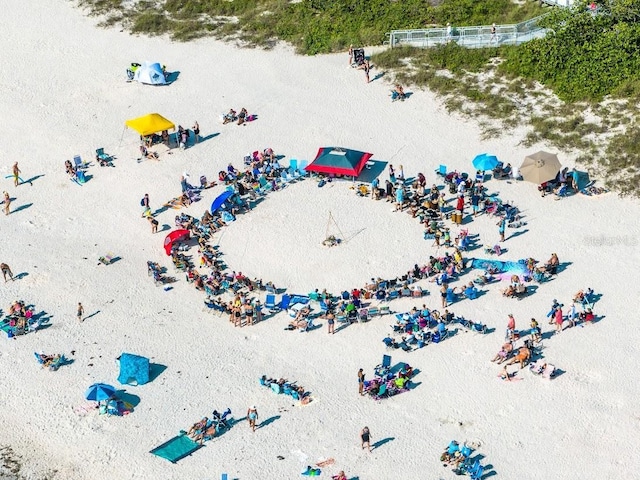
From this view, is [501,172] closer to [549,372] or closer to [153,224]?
[549,372]

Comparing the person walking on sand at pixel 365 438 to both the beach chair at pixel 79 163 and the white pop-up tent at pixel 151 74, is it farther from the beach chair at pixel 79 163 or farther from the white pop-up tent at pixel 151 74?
the white pop-up tent at pixel 151 74

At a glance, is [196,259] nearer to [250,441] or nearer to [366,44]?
[250,441]

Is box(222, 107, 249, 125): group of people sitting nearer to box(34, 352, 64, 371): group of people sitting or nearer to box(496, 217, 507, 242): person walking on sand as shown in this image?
box(496, 217, 507, 242): person walking on sand

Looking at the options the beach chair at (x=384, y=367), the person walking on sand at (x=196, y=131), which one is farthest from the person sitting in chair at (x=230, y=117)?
the beach chair at (x=384, y=367)

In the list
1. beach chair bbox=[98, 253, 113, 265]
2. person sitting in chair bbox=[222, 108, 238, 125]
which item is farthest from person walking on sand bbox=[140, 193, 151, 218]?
person sitting in chair bbox=[222, 108, 238, 125]

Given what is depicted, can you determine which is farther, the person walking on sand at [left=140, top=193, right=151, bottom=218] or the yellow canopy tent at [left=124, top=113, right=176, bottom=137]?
the yellow canopy tent at [left=124, top=113, right=176, bottom=137]

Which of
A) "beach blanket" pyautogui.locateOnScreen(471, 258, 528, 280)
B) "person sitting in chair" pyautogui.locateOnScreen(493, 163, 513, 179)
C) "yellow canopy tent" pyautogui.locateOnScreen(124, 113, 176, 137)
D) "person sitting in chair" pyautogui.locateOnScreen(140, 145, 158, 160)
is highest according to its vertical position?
"yellow canopy tent" pyautogui.locateOnScreen(124, 113, 176, 137)

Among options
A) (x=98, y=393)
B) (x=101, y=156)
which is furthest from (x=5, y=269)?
(x=101, y=156)
